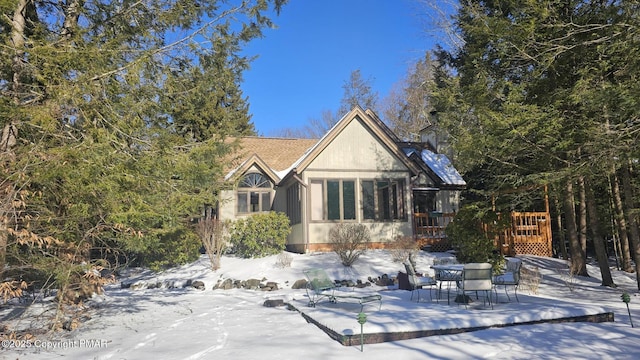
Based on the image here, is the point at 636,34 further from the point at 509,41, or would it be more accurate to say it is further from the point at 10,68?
the point at 10,68

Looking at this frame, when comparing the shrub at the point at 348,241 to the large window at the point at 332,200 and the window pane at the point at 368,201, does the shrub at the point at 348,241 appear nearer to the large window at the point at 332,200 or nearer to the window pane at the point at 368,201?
the large window at the point at 332,200

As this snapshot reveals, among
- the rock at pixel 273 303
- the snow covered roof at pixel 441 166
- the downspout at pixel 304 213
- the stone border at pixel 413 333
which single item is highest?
the snow covered roof at pixel 441 166

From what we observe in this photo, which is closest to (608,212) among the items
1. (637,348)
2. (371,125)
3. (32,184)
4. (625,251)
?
(625,251)

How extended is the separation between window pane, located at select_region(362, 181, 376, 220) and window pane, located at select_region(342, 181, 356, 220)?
1.37ft

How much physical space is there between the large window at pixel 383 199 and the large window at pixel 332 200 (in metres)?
0.55

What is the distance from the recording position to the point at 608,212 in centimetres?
1783

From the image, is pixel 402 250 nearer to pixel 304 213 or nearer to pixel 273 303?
pixel 304 213

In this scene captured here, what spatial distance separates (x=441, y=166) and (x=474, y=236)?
925cm

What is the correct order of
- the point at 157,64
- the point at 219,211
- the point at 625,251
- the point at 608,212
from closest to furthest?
the point at 157,64 < the point at 625,251 < the point at 608,212 < the point at 219,211

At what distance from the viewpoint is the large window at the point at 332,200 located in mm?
17406

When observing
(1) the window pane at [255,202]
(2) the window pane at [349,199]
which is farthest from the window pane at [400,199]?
(1) the window pane at [255,202]

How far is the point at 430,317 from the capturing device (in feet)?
25.0

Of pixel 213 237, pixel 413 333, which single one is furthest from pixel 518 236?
pixel 413 333

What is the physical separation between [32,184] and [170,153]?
6.72ft
